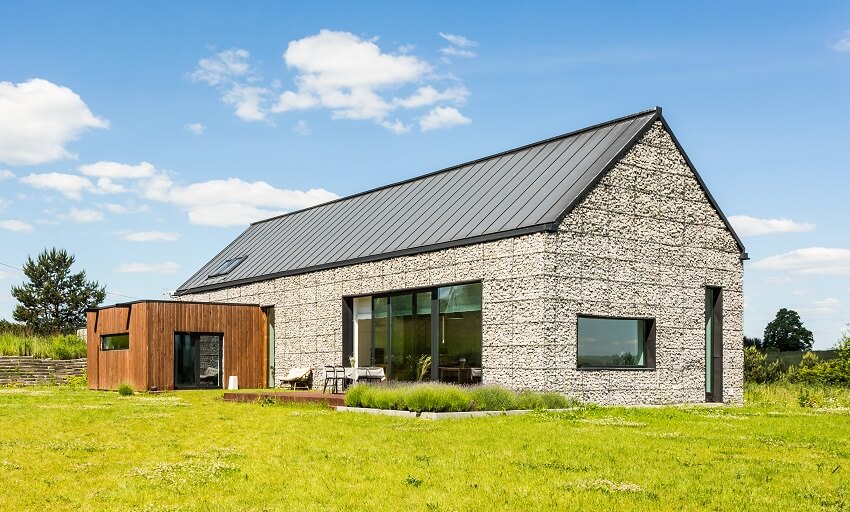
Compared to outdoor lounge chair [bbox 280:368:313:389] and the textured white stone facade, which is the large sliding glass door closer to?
the textured white stone facade

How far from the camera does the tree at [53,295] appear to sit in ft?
200

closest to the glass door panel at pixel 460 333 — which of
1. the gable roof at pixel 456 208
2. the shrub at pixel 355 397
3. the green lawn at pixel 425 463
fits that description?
the gable roof at pixel 456 208

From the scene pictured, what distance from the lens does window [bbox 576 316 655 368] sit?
19.2 meters

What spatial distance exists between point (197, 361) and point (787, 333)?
55.0 m

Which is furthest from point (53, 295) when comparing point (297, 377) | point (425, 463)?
point (425, 463)

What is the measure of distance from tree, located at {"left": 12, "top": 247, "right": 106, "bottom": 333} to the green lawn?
48.2 meters

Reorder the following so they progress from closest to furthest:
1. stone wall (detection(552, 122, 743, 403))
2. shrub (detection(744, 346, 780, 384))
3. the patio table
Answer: stone wall (detection(552, 122, 743, 403)), the patio table, shrub (detection(744, 346, 780, 384))

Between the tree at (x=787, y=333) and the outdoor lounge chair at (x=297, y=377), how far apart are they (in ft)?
172

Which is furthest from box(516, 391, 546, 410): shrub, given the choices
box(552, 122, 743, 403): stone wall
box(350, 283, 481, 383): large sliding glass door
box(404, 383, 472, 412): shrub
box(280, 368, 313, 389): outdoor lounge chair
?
box(280, 368, 313, 389): outdoor lounge chair

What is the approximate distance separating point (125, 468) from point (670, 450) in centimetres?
654

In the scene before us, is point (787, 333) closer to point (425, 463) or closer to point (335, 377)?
point (335, 377)

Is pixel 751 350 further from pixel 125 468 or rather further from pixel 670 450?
pixel 125 468

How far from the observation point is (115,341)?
29516mm

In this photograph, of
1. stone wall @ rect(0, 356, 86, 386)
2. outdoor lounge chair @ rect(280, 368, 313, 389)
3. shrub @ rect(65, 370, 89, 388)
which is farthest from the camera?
stone wall @ rect(0, 356, 86, 386)
